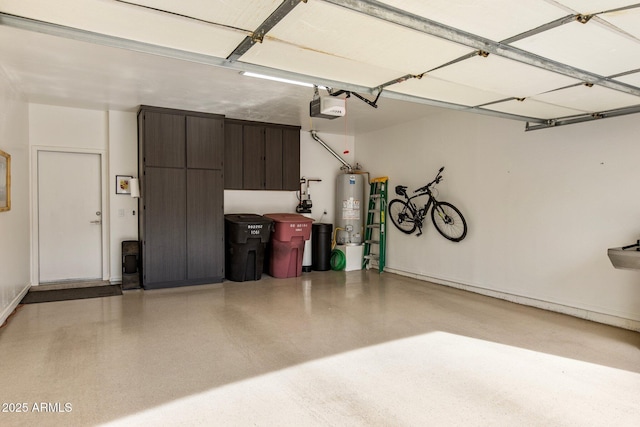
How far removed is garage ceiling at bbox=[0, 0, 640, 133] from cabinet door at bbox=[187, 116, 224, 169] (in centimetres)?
187

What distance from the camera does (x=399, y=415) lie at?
94.9 inches

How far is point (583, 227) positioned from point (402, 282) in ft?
8.93

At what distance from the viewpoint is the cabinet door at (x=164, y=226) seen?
5660mm

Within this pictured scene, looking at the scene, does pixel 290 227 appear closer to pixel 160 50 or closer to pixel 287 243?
pixel 287 243

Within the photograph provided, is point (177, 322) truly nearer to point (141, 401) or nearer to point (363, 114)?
point (141, 401)

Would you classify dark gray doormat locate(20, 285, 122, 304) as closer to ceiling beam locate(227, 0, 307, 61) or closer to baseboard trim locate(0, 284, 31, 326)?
baseboard trim locate(0, 284, 31, 326)

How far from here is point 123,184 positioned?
6.14 meters

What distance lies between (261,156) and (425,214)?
2.99 metres

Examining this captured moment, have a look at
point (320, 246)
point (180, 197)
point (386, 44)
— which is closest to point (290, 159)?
point (320, 246)

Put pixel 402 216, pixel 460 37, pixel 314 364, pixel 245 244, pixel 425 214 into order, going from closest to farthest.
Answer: pixel 460 37
pixel 314 364
pixel 245 244
pixel 425 214
pixel 402 216

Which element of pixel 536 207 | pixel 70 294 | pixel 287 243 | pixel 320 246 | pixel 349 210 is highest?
pixel 536 207

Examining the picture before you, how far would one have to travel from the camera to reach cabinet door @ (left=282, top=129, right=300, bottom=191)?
23.5 ft

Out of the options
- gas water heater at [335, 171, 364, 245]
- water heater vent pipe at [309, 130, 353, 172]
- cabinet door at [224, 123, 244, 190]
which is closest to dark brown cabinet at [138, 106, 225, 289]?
cabinet door at [224, 123, 244, 190]

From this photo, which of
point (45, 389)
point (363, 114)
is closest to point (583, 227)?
point (363, 114)
